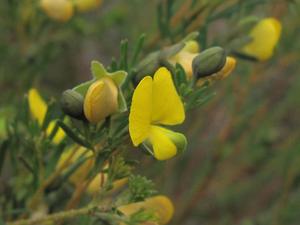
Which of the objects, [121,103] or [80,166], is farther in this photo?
[80,166]

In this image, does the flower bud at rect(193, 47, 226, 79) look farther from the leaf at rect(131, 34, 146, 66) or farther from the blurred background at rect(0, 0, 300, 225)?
the blurred background at rect(0, 0, 300, 225)

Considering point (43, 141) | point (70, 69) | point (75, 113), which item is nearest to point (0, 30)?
point (70, 69)

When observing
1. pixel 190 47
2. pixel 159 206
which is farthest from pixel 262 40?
pixel 159 206

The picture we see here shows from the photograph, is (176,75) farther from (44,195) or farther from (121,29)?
(121,29)

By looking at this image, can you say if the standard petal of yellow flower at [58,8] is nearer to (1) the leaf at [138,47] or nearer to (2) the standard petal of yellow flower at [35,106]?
(2) the standard petal of yellow flower at [35,106]

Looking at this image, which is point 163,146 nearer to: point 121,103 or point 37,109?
point 121,103

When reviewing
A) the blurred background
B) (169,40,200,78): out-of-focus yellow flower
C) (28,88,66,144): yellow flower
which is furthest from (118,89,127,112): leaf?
the blurred background
